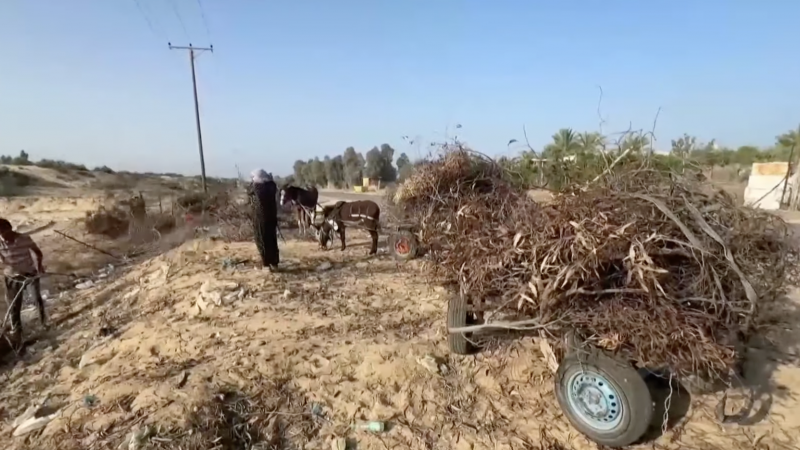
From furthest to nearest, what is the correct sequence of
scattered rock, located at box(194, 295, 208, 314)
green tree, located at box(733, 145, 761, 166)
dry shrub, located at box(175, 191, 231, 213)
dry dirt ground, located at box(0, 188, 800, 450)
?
green tree, located at box(733, 145, 761, 166) → dry shrub, located at box(175, 191, 231, 213) → scattered rock, located at box(194, 295, 208, 314) → dry dirt ground, located at box(0, 188, 800, 450)

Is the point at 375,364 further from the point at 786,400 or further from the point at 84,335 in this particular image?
the point at 84,335

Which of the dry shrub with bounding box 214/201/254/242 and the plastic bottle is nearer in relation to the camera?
the plastic bottle

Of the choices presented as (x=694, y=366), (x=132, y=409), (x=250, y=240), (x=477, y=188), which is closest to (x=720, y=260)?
(x=694, y=366)

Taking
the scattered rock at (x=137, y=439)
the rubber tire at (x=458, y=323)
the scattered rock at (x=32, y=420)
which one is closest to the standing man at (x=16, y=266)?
the scattered rock at (x=32, y=420)

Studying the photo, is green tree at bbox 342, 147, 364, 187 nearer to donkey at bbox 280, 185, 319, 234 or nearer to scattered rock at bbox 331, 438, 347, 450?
donkey at bbox 280, 185, 319, 234

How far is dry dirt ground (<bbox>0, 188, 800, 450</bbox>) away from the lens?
3.53 meters

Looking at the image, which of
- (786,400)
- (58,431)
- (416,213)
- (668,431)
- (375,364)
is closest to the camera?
(668,431)

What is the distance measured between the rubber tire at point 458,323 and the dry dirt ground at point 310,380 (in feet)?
0.35

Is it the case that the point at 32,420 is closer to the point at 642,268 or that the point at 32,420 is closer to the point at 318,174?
the point at 642,268

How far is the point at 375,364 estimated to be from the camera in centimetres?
433

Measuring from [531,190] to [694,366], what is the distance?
2451 mm

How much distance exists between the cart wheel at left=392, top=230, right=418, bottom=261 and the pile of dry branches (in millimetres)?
4634

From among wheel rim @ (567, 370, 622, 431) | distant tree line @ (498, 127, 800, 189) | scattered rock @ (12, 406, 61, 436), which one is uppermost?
distant tree line @ (498, 127, 800, 189)

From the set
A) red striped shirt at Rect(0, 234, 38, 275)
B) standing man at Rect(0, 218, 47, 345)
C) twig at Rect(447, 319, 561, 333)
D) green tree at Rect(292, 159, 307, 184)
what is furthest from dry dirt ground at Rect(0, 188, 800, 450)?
green tree at Rect(292, 159, 307, 184)
